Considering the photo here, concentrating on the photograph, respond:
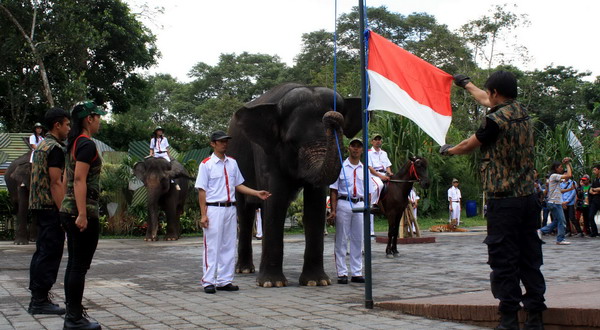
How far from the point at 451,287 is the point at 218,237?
287 cm

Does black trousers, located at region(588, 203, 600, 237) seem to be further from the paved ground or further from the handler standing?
the handler standing

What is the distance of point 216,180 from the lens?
880cm

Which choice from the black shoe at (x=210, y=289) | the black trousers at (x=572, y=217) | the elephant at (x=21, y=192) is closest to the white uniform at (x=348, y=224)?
the black shoe at (x=210, y=289)

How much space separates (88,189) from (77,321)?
3.72ft

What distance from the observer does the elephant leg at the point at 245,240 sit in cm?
1105

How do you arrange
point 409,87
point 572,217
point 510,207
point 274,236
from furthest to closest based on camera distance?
point 572,217 < point 274,236 < point 409,87 < point 510,207

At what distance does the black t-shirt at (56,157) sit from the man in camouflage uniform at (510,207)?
373cm

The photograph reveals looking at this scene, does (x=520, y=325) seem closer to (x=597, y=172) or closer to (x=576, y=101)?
(x=597, y=172)

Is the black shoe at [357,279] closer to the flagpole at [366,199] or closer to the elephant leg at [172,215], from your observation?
the flagpole at [366,199]

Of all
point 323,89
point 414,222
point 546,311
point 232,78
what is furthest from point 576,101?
point 546,311

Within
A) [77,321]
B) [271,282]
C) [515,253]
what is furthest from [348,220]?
[77,321]

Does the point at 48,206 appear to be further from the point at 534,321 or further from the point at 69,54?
the point at 69,54

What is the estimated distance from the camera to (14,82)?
32312 mm

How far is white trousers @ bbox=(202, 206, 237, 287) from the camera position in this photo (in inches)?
340
